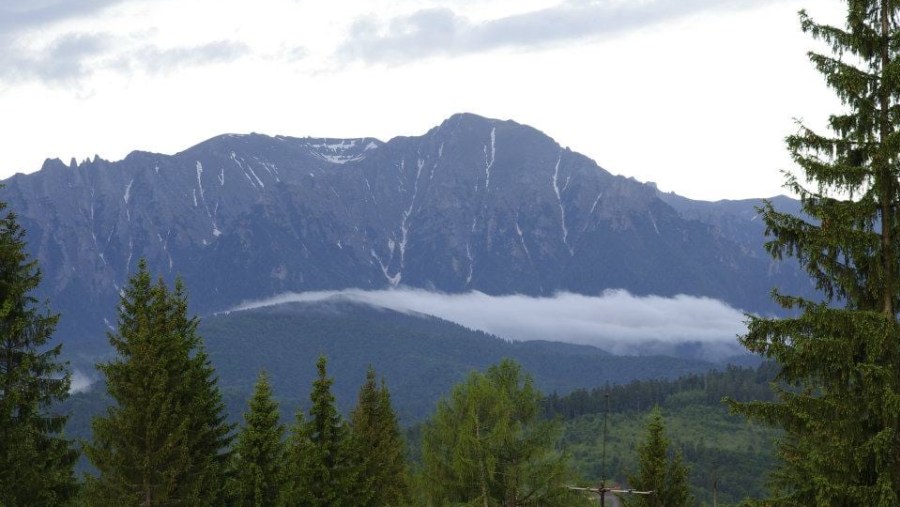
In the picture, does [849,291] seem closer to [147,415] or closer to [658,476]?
[147,415]

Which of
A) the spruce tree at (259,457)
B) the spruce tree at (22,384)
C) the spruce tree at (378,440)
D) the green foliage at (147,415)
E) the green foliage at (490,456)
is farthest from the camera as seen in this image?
the spruce tree at (378,440)

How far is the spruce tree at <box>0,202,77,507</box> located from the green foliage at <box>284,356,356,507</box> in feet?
55.8

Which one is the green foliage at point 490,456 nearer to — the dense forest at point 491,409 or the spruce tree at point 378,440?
the dense forest at point 491,409

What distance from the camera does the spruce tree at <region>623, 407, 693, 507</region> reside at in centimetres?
4991

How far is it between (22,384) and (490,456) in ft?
52.8

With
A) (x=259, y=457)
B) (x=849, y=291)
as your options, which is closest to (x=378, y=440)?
(x=259, y=457)

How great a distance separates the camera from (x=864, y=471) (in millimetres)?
20359

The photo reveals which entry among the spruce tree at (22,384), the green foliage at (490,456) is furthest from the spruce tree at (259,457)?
the spruce tree at (22,384)

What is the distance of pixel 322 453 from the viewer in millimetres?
48281

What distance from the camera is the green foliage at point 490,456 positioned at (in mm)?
36969

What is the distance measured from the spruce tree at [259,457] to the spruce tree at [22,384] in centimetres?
908

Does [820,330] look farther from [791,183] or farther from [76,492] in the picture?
[76,492]

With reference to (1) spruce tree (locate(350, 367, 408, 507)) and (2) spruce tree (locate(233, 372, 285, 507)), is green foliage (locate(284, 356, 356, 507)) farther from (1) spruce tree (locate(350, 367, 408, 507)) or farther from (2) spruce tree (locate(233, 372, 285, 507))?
(1) spruce tree (locate(350, 367, 408, 507))

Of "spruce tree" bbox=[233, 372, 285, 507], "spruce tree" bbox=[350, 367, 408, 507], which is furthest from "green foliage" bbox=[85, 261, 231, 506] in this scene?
"spruce tree" bbox=[350, 367, 408, 507]
